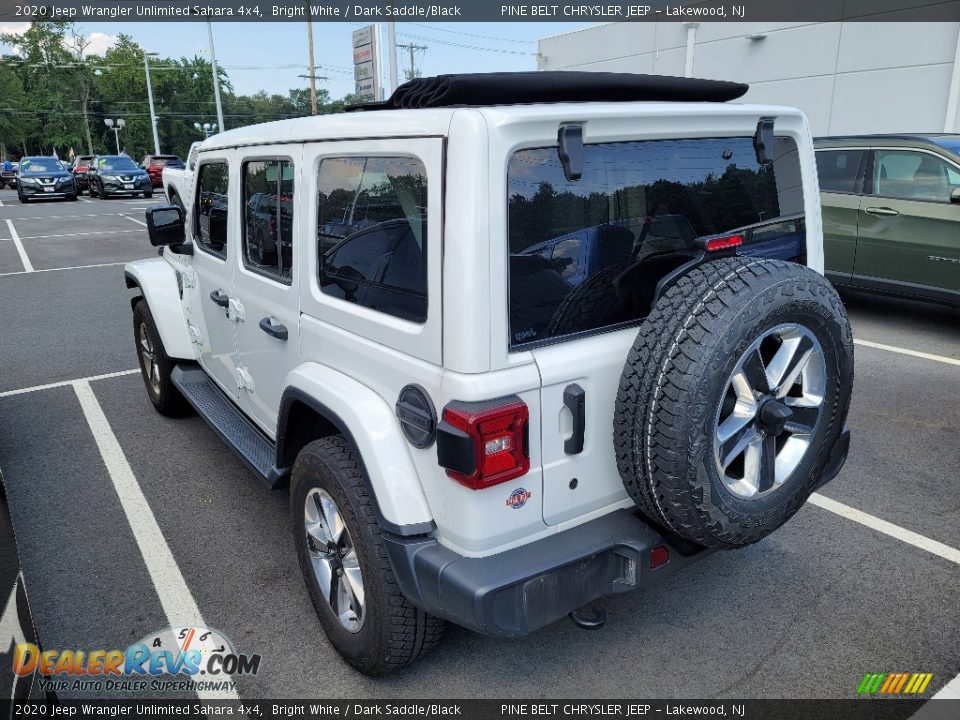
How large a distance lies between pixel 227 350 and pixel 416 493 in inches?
79.5

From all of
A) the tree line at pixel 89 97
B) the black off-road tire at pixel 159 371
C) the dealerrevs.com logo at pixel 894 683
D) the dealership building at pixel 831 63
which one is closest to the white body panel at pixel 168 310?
the black off-road tire at pixel 159 371

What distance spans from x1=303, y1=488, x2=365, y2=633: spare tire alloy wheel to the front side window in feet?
2.49

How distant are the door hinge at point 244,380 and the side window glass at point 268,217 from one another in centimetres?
57

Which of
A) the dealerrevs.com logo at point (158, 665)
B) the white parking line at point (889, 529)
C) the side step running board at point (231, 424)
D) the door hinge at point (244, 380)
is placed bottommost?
the dealerrevs.com logo at point (158, 665)

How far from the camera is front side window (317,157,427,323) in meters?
2.24

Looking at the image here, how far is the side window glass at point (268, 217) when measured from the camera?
9.63ft

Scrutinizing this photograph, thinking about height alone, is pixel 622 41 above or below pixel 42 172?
above

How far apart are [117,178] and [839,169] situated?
1135 inches

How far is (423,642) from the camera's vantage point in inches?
97.4

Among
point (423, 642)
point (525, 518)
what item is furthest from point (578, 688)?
point (525, 518)

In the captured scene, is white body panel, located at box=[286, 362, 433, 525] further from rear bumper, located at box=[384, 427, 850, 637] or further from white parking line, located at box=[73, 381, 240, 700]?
white parking line, located at box=[73, 381, 240, 700]

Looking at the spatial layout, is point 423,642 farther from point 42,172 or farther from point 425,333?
point 42,172

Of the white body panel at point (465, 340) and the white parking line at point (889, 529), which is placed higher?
the white body panel at point (465, 340)

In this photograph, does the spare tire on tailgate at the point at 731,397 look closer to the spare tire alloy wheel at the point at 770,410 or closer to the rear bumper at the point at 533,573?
the spare tire alloy wheel at the point at 770,410
